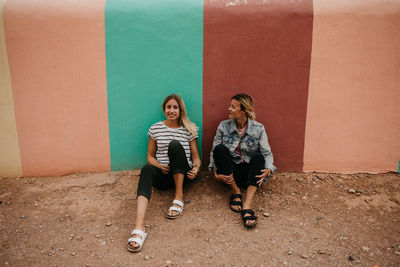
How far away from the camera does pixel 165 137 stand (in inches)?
120

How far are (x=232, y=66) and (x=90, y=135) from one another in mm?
1941

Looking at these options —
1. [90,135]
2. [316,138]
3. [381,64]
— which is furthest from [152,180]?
[381,64]

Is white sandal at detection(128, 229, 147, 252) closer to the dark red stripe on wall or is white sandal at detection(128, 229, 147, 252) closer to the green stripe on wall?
the green stripe on wall

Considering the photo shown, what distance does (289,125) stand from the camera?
10.8 ft

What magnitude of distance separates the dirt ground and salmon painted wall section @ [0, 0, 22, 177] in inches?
7.3

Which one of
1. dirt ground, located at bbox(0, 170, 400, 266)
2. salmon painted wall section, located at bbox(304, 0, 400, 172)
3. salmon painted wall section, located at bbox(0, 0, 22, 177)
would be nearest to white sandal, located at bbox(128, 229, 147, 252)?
dirt ground, located at bbox(0, 170, 400, 266)

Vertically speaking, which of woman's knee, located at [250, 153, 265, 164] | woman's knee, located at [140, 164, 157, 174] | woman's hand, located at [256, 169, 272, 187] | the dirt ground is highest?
woman's knee, located at [250, 153, 265, 164]

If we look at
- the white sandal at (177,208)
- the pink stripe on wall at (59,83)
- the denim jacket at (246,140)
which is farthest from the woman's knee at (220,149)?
the pink stripe on wall at (59,83)

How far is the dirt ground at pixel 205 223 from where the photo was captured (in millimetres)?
2225

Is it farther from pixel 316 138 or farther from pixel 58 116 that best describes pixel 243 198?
pixel 58 116

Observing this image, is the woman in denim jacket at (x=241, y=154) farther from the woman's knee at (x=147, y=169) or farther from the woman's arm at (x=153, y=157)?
the woman's knee at (x=147, y=169)

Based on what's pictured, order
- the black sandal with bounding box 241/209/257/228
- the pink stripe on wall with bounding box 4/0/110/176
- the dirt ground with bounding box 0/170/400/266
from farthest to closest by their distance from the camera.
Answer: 1. the pink stripe on wall with bounding box 4/0/110/176
2. the black sandal with bounding box 241/209/257/228
3. the dirt ground with bounding box 0/170/400/266

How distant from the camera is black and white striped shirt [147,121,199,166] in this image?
3.04 m

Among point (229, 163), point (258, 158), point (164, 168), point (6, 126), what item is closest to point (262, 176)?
point (258, 158)
